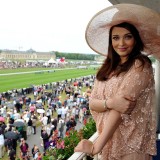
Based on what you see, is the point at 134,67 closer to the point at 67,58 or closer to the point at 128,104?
the point at 128,104

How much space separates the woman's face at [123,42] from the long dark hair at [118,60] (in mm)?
18

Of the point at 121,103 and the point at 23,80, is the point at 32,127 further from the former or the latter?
the point at 23,80

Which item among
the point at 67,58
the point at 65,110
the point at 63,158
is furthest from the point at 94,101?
the point at 67,58

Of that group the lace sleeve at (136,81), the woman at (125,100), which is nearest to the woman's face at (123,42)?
the woman at (125,100)

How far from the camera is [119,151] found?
4.67ft

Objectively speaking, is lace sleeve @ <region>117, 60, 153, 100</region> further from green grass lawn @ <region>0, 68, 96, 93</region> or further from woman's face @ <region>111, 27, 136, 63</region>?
green grass lawn @ <region>0, 68, 96, 93</region>

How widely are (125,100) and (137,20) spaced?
42cm

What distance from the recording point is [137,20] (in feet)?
5.03

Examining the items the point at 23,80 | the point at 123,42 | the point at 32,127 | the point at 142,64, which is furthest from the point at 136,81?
the point at 23,80

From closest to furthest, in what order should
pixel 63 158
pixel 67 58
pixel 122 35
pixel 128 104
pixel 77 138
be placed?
pixel 128 104 → pixel 122 35 → pixel 63 158 → pixel 77 138 → pixel 67 58

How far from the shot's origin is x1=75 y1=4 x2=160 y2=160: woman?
1.38m

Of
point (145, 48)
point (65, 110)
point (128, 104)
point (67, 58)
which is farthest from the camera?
point (67, 58)

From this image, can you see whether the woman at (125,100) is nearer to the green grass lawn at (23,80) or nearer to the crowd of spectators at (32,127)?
the crowd of spectators at (32,127)

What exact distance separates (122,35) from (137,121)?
1.35ft
